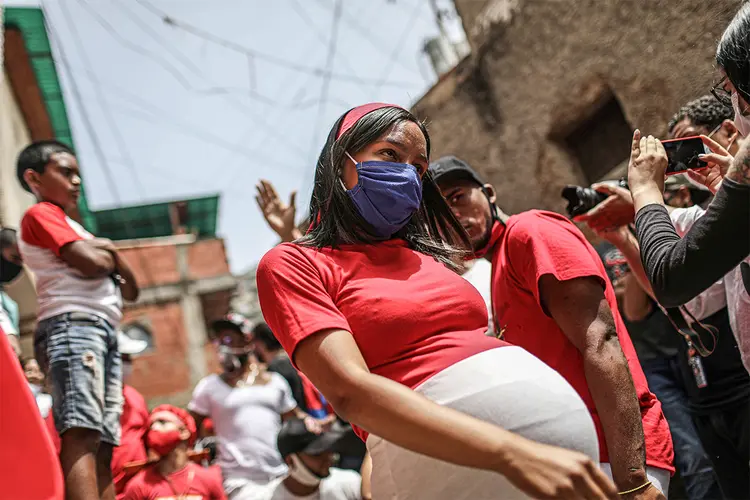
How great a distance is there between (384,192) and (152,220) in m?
21.8

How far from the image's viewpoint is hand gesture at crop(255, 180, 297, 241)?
2861 mm

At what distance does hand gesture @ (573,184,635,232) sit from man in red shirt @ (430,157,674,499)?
38cm

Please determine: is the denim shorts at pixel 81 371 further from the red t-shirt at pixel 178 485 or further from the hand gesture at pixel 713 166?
the hand gesture at pixel 713 166

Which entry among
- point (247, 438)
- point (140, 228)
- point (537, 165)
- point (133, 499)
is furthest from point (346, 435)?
point (140, 228)

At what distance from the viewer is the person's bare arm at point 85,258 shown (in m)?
2.89

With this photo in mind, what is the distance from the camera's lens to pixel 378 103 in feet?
5.98

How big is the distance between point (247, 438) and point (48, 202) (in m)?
2.11

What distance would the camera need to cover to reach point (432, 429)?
124 cm

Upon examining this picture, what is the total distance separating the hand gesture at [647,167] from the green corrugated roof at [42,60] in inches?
352

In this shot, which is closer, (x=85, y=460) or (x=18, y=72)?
(x=85, y=460)

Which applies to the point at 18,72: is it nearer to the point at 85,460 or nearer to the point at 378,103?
the point at 85,460

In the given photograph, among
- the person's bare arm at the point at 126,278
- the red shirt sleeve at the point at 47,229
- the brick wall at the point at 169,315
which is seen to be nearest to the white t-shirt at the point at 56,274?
the red shirt sleeve at the point at 47,229

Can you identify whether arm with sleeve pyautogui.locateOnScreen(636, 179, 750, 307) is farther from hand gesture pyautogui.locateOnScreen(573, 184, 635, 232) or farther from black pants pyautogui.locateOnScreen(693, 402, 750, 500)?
black pants pyautogui.locateOnScreen(693, 402, 750, 500)

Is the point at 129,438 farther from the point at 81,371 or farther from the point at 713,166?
the point at 713,166
